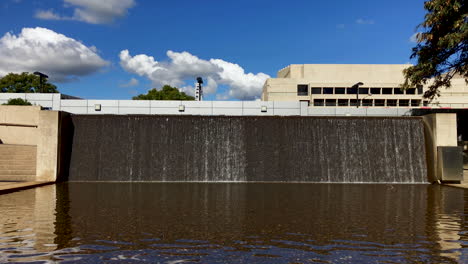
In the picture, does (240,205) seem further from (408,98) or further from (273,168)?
(408,98)

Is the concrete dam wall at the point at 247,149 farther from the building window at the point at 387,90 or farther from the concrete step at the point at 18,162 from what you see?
the building window at the point at 387,90

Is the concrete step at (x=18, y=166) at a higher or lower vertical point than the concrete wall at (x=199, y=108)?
lower

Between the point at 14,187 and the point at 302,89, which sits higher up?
the point at 302,89

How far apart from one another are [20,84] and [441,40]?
215 feet

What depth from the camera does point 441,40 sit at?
68.2ft

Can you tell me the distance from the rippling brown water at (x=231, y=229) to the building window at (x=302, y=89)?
241ft

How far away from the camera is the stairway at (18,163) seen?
1858 centimetres

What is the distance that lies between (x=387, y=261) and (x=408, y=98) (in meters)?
88.3

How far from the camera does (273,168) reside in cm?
2048

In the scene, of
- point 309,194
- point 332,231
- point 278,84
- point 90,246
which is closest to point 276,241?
point 332,231

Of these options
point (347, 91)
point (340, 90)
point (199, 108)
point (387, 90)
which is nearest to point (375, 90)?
point (387, 90)

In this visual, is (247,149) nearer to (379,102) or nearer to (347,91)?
(347,91)

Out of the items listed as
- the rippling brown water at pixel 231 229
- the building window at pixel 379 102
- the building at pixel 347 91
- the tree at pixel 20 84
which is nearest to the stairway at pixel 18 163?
the rippling brown water at pixel 231 229

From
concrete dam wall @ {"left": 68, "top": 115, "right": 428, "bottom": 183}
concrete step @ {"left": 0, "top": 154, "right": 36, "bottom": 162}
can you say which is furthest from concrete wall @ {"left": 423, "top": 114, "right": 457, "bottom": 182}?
concrete step @ {"left": 0, "top": 154, "right": 36, "bottom": 162}
